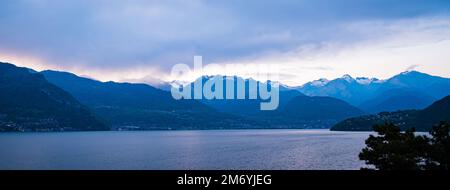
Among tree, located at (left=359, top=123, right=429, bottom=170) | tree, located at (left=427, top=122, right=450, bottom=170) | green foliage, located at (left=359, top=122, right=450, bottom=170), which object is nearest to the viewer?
tree, located at (left=359, top=123, right=429, bottom=170)

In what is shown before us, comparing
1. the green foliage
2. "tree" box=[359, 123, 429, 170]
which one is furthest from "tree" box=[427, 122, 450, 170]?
"tree" box=[359, 123, 429, 170]

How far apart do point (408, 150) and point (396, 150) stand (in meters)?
1.47

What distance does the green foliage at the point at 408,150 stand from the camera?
46959 millimetres

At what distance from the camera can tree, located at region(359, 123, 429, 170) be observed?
4666 cm

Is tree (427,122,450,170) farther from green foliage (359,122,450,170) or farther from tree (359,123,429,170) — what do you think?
tree (359,123,429,170)

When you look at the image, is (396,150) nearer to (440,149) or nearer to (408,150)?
(408,150)

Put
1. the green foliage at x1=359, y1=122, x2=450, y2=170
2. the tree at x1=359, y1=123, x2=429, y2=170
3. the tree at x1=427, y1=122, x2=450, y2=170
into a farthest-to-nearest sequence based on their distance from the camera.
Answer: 1. the tree at x1=427, y1=122, x2=450, y2=170
2. the green foliage at x1=359, y1=122, x2=450, y2=170
3. the tree at x1=359, y1=123, x2=429, y2=170

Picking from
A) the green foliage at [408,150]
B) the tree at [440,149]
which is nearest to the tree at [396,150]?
the green foliage at [408,150]

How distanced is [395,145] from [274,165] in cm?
7257

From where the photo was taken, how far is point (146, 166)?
118312 mm

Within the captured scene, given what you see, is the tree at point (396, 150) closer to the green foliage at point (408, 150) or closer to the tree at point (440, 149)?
the green foliage at point (408, 150)
